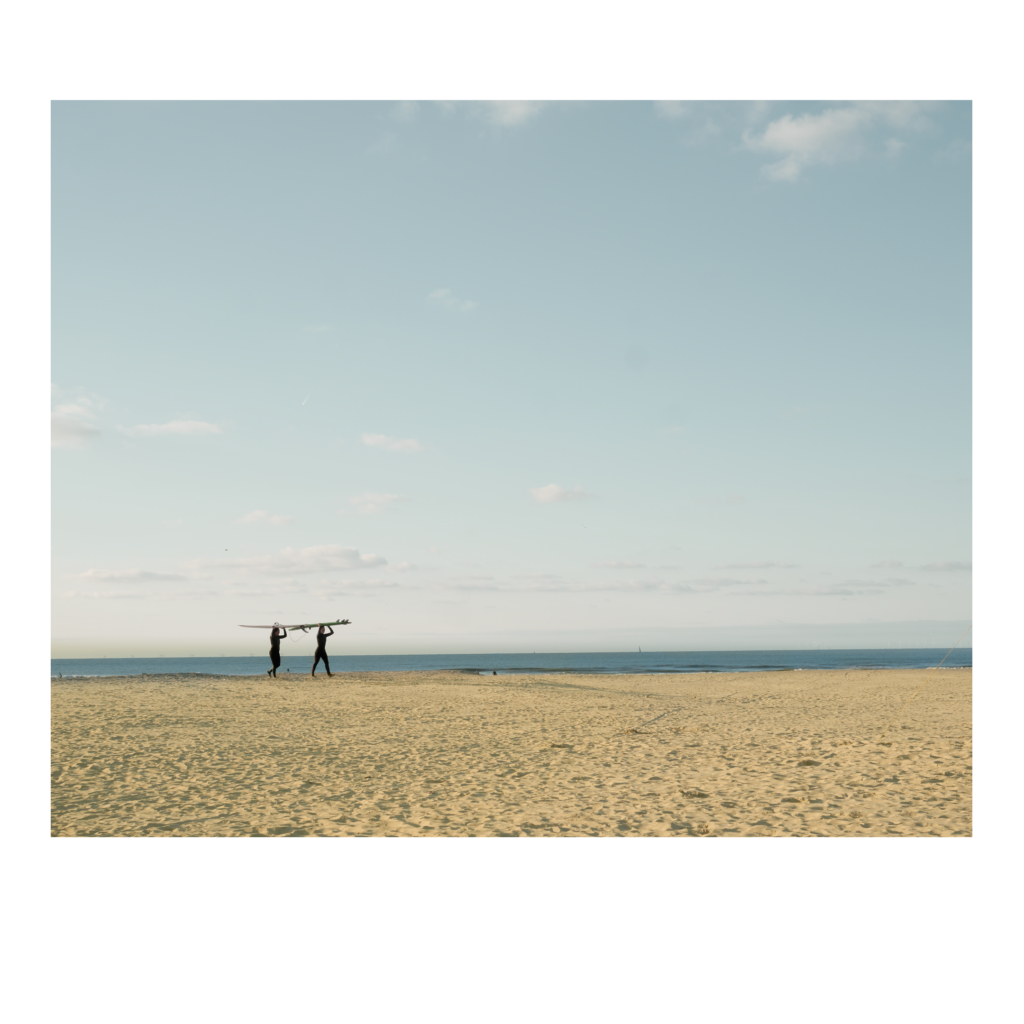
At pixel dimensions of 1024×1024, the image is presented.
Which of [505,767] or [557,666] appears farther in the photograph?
[557,666]

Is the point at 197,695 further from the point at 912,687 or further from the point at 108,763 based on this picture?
the point at 912,687

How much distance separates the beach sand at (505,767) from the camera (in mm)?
7688

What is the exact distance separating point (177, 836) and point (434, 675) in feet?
86.9

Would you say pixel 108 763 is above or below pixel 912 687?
above

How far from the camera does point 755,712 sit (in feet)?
59.3

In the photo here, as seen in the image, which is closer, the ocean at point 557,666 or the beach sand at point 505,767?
the beach sand at point 505,767

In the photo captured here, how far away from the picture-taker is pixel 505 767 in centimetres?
1071

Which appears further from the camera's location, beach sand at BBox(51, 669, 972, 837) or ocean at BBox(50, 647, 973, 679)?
ocean at BBox(50, 647, 973, 679)

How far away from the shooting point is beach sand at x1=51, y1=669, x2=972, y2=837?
7.69 m
